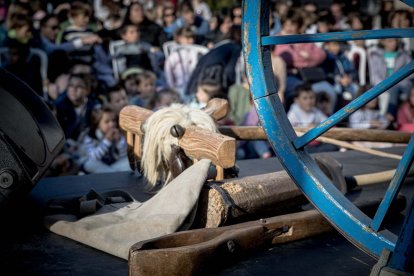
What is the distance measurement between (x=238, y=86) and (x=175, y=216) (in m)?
3.52

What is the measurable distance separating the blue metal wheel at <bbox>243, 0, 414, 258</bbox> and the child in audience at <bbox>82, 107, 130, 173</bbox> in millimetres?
2384

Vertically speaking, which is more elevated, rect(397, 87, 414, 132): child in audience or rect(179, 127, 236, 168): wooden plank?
rect(179, 127, 236, 168): wooden plank

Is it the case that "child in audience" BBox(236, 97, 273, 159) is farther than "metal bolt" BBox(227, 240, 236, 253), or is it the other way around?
"child in audience" BBox(236, 97, 273, 159)

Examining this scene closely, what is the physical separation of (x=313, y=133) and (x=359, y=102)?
141 millimetres

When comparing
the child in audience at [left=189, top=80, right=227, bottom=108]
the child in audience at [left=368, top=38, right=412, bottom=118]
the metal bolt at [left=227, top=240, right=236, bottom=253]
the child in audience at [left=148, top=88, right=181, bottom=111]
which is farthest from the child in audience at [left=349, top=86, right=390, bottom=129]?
the metal bolt at [left=227, top=240, right=236, bottom=253]

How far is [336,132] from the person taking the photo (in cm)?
296

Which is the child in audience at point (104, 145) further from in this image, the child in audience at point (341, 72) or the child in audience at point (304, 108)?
the child in audience at point (341, 72)

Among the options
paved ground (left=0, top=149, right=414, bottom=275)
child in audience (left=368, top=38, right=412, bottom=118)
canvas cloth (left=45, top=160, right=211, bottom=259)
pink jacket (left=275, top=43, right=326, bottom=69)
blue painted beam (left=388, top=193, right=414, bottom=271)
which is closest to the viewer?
blue painted beam (left=388, top=193, right=414, bottom=271)

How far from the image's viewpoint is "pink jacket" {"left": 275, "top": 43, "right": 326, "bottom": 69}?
18.6 ft

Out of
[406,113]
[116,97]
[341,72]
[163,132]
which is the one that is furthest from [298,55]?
[163,132]

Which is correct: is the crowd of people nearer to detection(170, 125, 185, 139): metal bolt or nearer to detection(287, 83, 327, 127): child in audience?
detection(287, 83, 327, 127): child in audience

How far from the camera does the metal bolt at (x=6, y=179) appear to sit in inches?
72.2

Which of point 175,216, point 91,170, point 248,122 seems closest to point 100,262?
point 175,216

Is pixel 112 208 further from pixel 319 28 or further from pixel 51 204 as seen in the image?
pixel 319 28
